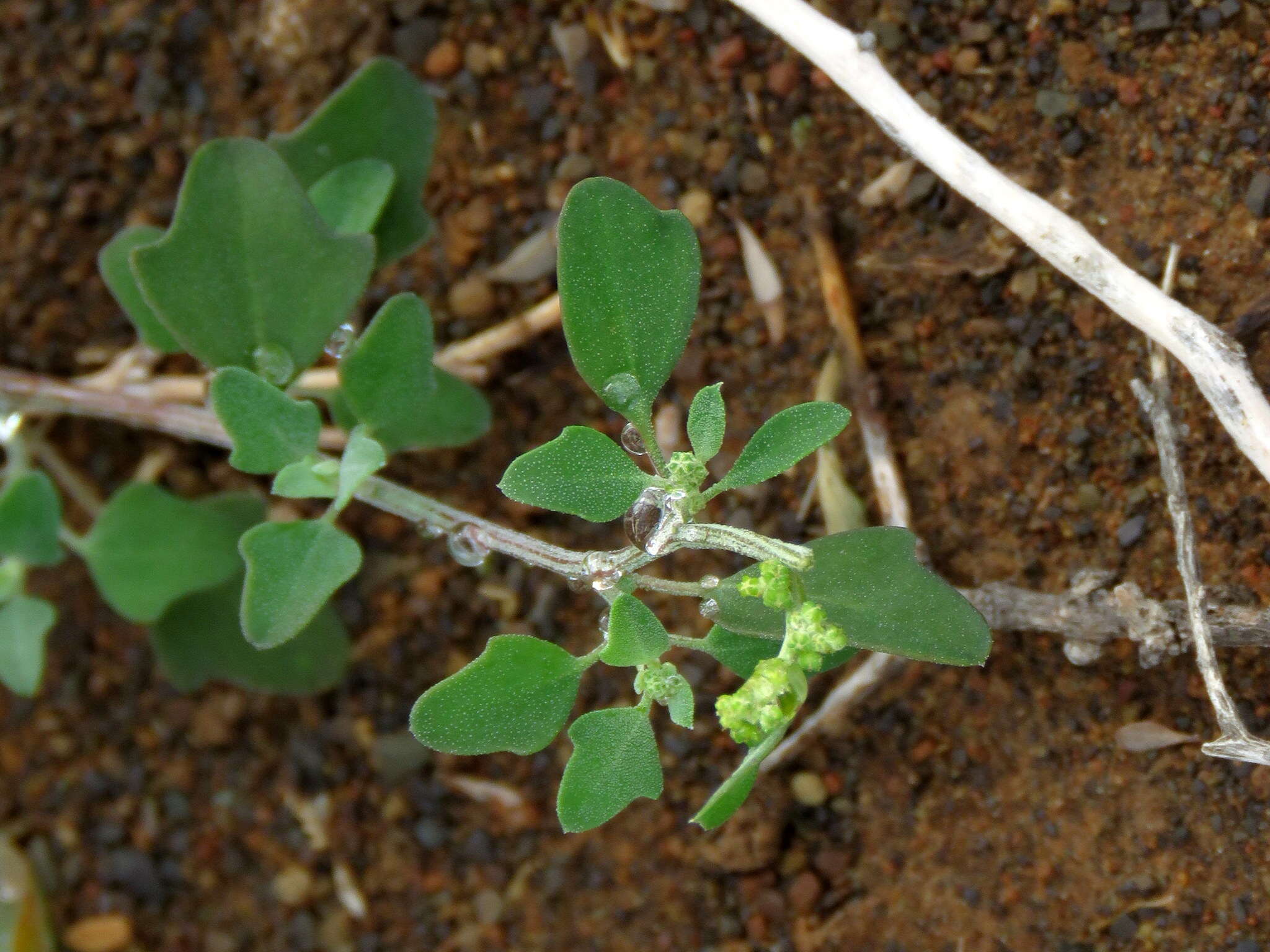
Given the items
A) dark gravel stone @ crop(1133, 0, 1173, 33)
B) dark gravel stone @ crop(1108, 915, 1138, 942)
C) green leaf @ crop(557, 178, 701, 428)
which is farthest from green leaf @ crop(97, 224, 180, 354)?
dark gravel stone @ crop(1108, 915, 1138, 942)

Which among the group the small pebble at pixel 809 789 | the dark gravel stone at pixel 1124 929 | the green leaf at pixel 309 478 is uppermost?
the green leaf at pixel 309 478

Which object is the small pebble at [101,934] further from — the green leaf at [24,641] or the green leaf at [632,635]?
the green leaf at [632,635]

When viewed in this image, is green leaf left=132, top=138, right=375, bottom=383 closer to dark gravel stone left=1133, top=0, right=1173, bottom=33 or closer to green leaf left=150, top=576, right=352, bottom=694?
green leaf left=150, top=576, right=352, bottom=694

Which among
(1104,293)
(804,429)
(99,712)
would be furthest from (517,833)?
(1104,293)

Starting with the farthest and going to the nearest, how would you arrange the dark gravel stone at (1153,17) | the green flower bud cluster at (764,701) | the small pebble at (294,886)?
the small pebble at (294,886) < the dark gravel stone at (1153,17) < the green flower bud cluster at (764,701)

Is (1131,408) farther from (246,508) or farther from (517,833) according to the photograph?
(246,508)

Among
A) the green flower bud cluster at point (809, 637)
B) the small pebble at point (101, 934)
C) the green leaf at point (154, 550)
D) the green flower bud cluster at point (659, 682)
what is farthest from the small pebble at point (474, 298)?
the small pebble at point (101, 934)

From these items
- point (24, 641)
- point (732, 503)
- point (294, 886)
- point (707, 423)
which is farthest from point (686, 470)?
point (294, 886)
